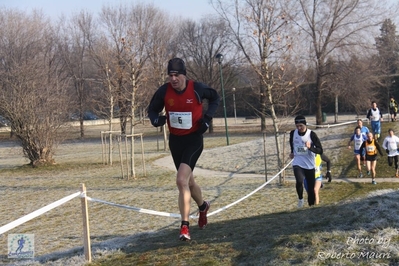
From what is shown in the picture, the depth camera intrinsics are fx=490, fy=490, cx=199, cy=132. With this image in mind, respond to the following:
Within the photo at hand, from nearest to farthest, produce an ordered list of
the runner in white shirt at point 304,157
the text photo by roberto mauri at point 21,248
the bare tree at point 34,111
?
the text photo by roberto mauri at point 21,248 < the runner in white shirt at point 304,157 < the bare tree at point 34,111

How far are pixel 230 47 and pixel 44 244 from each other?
43162 mm

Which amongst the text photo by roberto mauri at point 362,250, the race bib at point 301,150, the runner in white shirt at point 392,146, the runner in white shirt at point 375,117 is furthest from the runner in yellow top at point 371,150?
the text photo by roberto mauri at point 362,250

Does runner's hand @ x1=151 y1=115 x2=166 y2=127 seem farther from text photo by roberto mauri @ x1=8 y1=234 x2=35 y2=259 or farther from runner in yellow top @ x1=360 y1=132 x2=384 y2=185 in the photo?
runner in yellow top @ x1=360 y1=132 x2=384 y2=185

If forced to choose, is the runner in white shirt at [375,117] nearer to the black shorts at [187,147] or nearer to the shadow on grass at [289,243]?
the shadow on grass at [289,243]

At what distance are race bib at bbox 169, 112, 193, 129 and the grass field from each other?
140 cm

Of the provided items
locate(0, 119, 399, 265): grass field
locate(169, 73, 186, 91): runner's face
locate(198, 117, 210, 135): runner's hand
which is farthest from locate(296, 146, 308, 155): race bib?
locate(169, 73, 186, 91): runner's face

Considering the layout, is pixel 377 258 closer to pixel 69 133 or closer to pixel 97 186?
pixel 97 186

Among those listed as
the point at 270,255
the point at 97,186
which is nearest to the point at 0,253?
the point at 270,255

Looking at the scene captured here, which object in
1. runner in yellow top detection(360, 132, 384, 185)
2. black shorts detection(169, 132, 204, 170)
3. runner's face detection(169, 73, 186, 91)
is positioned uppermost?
runner's face detection(169, 73, 186, 91)

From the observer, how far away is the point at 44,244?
904cm

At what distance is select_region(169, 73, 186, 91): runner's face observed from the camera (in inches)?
231

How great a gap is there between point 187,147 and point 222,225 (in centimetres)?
159

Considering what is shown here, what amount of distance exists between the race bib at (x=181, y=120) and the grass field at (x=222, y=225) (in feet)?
Result: 4.60

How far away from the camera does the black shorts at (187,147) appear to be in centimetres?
602
